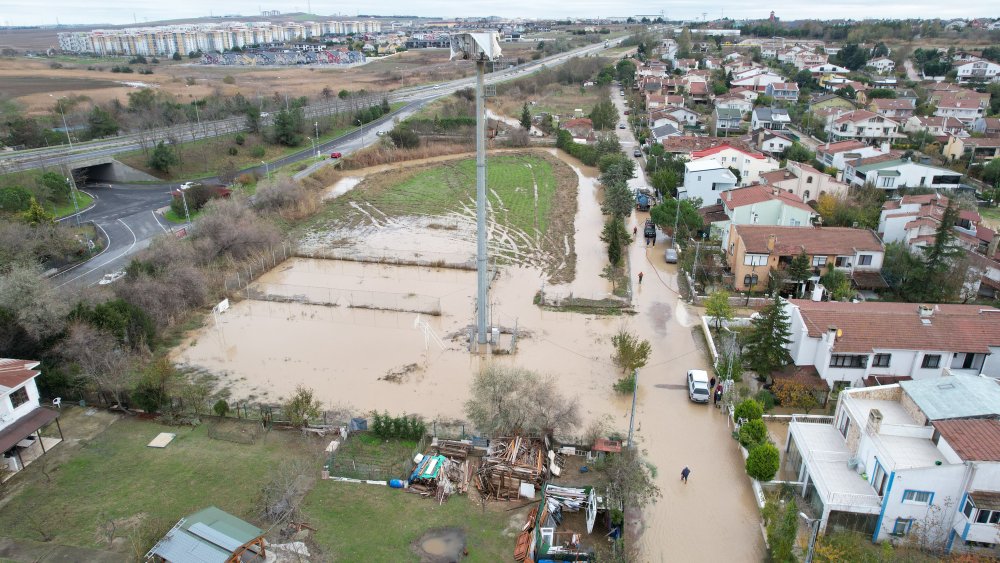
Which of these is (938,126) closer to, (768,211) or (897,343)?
(768,211)

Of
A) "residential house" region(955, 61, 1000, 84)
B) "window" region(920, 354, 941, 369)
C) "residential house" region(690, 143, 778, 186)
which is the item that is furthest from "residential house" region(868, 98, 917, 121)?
"window" region(920, 354, 941, 369)

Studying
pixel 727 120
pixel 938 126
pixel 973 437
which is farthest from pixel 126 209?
pixel 938 126

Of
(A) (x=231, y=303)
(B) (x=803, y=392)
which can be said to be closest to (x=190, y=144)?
(A) (x=231, y=303)

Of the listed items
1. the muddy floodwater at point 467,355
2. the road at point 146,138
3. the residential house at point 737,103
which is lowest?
the muddy floodwater at point 467,355

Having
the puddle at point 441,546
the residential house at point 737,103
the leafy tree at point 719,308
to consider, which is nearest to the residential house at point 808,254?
the leafy tree at point 719,308

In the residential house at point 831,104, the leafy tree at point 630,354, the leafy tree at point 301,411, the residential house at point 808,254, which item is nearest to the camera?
the leafy tree at point 301,411

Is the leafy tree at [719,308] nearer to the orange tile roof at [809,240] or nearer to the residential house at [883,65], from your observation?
the orange tile roof at [809,240]

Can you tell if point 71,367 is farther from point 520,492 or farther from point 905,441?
point 905,441

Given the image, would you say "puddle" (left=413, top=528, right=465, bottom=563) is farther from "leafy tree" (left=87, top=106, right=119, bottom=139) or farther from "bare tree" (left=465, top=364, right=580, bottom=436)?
"leafy tree" (left=87, top=106, right=119, bottom=139)
